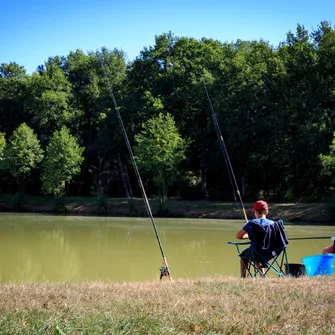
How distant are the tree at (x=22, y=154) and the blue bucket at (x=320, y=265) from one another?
36.9 metres

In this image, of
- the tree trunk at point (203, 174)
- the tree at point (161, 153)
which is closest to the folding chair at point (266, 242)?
the tree at point (161, 153)

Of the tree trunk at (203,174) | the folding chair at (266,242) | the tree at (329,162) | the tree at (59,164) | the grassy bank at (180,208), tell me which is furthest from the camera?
the tree at (59,164)

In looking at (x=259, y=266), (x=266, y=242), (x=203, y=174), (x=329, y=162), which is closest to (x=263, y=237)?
(x=266, y=242)

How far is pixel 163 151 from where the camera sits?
3556 centimetres

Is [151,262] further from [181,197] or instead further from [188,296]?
[181,197]

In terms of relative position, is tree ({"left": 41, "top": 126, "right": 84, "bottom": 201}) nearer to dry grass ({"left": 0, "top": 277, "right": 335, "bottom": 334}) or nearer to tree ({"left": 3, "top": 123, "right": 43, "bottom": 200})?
→ tree ({"left": 3, "top": 123, "right": 43, "bottom": 200})

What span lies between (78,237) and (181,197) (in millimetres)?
19940

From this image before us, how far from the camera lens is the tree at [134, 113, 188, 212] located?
116 feet

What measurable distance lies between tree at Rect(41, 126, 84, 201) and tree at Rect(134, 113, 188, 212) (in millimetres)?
7269

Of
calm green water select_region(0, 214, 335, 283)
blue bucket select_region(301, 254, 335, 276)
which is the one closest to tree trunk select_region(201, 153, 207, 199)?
calm green water select_region(0, 214, 335, 283)

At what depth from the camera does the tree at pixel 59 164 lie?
39.6 metres

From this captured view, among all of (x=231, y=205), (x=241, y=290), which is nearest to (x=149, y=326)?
(x=241, y=290)

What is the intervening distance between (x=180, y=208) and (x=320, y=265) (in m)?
26.9

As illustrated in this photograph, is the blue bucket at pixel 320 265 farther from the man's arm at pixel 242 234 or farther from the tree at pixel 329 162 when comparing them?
the tree at pixel 329 162
